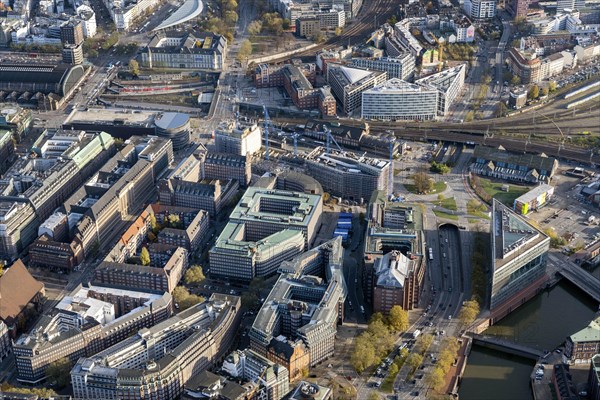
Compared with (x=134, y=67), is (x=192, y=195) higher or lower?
lower

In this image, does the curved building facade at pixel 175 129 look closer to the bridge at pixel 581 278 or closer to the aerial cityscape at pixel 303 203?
the aerial cityscape at pixel 303 203

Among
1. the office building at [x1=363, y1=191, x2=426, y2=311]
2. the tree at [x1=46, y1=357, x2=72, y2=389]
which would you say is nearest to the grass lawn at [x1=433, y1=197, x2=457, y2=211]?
the office building at [x1=363, y1=191, x2=426, y2=311]

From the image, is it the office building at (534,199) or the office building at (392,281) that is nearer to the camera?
the office building at (392,281)

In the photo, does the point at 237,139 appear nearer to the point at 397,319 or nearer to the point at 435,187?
the point at 435,187

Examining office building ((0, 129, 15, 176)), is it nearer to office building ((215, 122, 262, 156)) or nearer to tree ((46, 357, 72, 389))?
office building ((215, 122, 262, 156))

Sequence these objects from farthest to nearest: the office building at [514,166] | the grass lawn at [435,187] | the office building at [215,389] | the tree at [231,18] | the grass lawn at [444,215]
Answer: the tree at [231,18], the office building at [514,166], the grass lawn at [435,187], the grass lawn at [444,215], the office building at [215,389]

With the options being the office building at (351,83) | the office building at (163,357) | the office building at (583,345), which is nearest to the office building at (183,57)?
the office building at (351,83)

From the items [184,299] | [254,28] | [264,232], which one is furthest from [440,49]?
[184,299]
